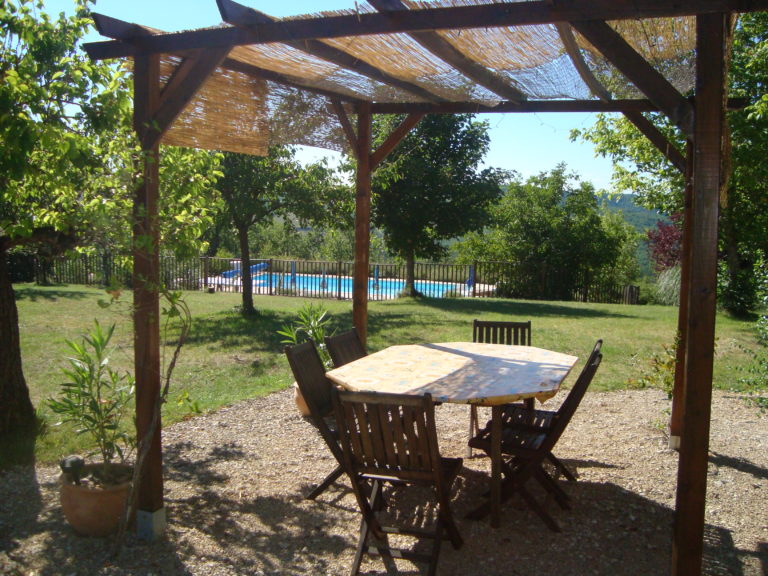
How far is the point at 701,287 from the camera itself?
8.28 feet

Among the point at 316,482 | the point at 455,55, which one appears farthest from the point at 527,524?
the point at 455,55

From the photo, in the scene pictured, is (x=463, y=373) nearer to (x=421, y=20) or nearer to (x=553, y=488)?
(x=553, y=488)

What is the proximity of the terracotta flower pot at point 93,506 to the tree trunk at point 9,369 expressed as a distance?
1870mm

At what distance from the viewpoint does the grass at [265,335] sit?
22.6 ft

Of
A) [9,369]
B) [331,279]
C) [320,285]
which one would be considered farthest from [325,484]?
[331,279]

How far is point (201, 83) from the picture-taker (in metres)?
3.29

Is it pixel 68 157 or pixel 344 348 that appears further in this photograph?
pixel 344 348

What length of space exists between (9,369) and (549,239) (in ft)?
58.6

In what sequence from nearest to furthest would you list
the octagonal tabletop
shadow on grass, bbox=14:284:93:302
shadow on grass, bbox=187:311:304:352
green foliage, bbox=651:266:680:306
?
the octagonal tabletop, shadow on grass, bbox=187:311:304:352, shadow on grass, bbox=14:284:93:302, green foliage, bbox=651:266:680:306

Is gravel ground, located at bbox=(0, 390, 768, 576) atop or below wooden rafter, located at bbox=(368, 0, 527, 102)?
below

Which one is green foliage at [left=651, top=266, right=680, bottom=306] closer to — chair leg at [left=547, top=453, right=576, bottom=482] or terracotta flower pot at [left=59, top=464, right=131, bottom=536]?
chair leg at [left=547, top=453, right=576, bottom=482]

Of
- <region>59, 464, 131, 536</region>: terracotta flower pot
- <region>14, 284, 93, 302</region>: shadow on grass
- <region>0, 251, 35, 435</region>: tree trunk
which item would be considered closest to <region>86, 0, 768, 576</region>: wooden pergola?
<region>59, 464, 131, 536</region>: terracotta flower pot

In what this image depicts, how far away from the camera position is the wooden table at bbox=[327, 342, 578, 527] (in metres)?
3.42

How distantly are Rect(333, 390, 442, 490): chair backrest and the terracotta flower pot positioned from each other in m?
1.21
